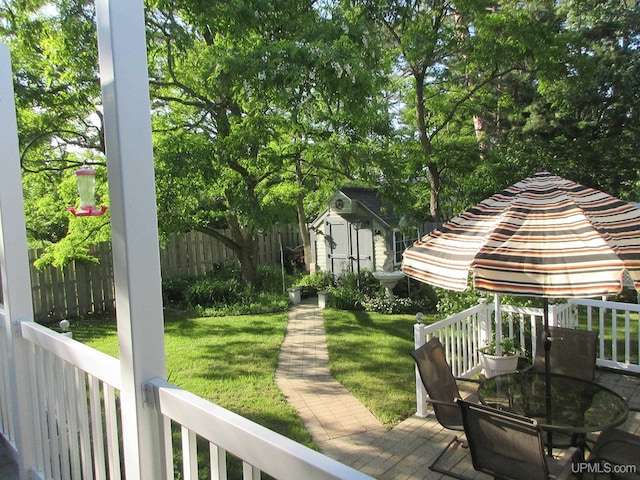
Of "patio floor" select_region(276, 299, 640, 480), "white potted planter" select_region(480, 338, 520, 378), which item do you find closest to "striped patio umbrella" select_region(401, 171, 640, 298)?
"patio floor" select_region(276, 299, 640, 480)

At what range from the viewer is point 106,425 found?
189cm

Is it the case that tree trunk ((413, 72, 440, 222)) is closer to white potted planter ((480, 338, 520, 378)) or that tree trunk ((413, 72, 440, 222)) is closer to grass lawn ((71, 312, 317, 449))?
grass lawn ((71, 312, 317, 449))

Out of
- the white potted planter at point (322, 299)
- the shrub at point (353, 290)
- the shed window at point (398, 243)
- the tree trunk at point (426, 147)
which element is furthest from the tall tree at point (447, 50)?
the white potted planter at point (322, 299)

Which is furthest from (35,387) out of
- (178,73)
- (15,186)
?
(178,73)

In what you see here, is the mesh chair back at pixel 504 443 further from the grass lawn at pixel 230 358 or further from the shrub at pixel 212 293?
the shrub at pixel 212 293

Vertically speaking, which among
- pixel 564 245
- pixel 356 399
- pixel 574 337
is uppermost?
pixel 564 245

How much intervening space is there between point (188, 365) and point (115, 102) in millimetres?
5025

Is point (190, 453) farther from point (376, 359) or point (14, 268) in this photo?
A: point (376, 359)

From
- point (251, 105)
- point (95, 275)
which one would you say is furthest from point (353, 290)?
point (95, 275)

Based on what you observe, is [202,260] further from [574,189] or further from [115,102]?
[115,102]

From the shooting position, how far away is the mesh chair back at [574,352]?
159 inches

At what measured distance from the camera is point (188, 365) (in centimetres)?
596

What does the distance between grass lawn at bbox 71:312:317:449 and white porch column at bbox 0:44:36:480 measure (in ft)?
6.67

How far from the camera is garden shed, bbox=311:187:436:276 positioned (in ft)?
34.1
